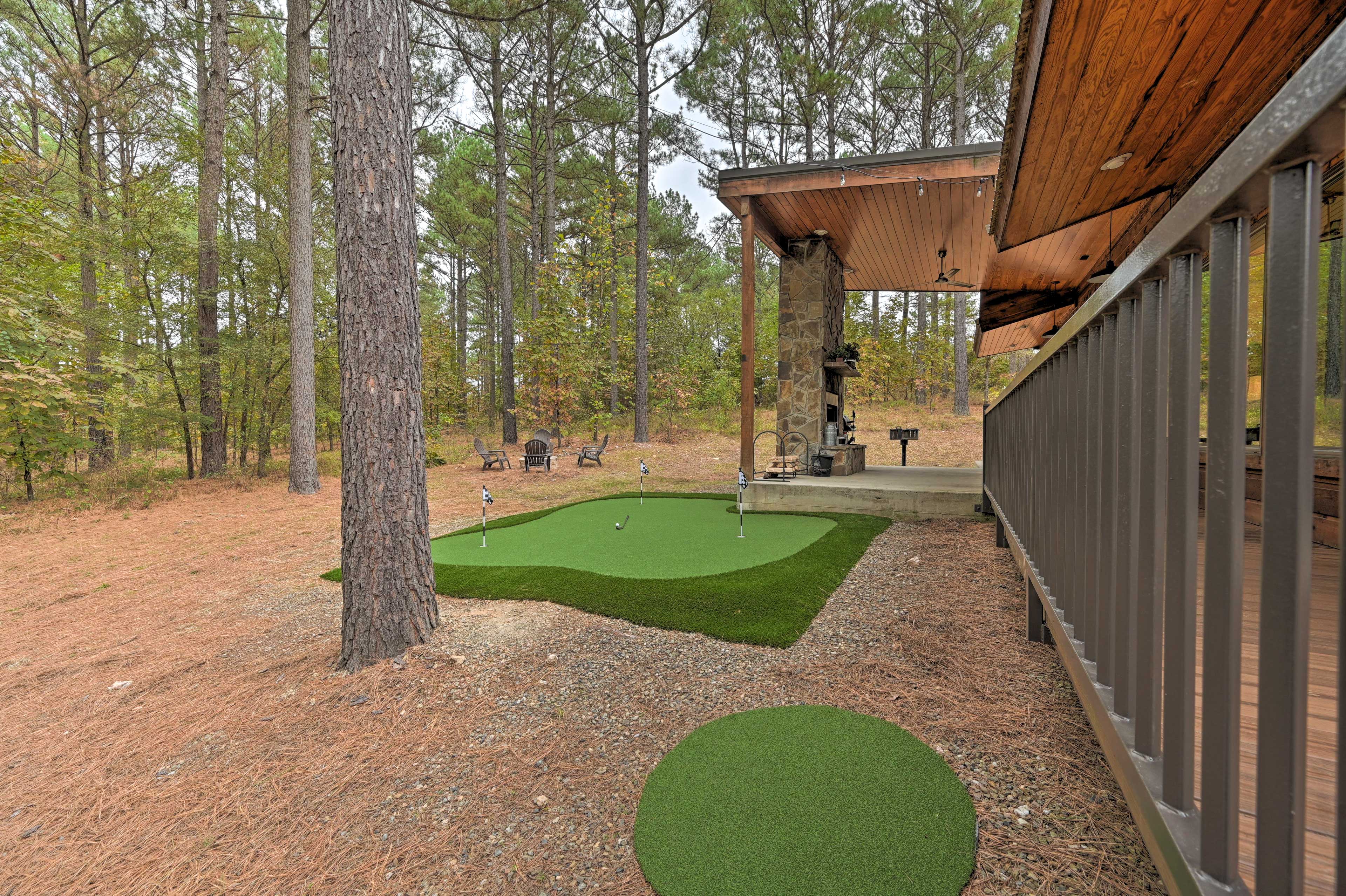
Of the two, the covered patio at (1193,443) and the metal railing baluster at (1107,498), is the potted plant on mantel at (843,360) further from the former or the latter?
the metal railing baluster at (1107,498)

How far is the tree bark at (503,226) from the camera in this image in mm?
12250

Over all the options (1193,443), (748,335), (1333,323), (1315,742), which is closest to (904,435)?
(748,335)

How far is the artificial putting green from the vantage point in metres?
4.21

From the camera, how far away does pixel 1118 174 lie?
337cm

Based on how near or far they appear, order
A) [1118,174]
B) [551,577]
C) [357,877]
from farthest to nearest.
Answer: [551,577] → [1118,174] → [357,877]

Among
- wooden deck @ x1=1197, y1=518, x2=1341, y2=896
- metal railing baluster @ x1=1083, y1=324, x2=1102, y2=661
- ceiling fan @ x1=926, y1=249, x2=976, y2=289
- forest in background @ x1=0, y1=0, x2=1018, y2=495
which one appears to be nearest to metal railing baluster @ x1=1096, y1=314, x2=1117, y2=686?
metal railing baluster @ x1=1083, y1=324, x2=1102, y2=661

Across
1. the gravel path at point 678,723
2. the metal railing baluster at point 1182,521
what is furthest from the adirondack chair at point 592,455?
the metal railing baluster at point 1182,521

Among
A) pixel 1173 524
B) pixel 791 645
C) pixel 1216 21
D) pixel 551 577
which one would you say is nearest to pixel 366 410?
pixel 551 577

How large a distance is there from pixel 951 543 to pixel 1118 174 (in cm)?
279

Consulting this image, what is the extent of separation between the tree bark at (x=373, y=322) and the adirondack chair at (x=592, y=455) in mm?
7727

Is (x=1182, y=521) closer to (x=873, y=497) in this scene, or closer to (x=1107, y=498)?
(x=1107, y=498)

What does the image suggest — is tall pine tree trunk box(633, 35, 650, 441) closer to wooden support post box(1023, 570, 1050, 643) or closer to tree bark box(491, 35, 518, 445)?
tree bark box(491, 35, 518, 445)

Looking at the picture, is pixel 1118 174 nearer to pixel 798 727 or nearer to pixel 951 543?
pixel 951 543

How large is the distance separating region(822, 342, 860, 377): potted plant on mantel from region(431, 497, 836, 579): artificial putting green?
8.30 ft
